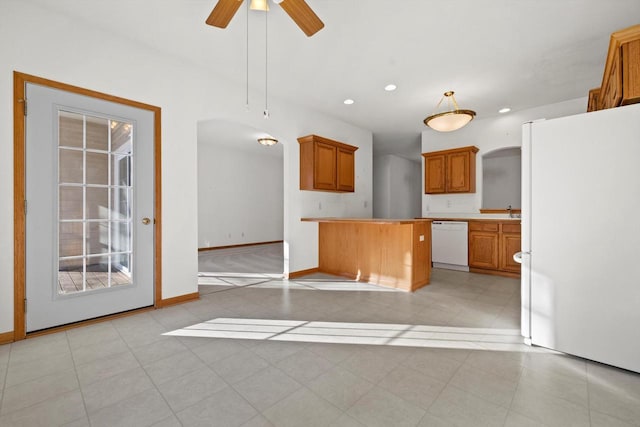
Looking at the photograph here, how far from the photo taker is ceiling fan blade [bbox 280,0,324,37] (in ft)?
6.51

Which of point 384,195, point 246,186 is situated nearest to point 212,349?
point 246,186

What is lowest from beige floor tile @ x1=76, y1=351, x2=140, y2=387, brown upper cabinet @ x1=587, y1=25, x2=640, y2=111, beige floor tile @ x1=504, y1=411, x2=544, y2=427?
beige floor tile @ x1=76, y1=351, x2=140, y2=387

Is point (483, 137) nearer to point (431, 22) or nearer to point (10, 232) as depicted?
point (431, 22)

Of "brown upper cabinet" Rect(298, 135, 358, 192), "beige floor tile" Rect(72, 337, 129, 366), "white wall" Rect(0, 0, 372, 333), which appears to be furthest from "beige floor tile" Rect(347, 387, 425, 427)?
"brown upper cabinet" Rect(298, 135, 358, 192)

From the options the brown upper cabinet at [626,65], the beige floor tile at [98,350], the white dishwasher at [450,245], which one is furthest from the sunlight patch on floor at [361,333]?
the white dishwasher at [450,245]

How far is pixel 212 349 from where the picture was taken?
2.20m

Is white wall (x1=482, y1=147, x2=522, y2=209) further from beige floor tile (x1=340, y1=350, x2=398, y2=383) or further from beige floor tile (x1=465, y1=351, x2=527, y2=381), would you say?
beige floor tile (x1=340, y1=350, x2=398, y2=383)

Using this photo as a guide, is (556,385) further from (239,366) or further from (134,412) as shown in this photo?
(134,412)

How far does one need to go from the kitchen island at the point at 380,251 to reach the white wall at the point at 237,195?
3.93 meters

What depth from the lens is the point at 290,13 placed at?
207 centimetres

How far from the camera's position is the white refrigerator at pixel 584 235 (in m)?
1.85

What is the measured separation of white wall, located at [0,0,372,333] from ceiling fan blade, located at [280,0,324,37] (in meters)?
1.87

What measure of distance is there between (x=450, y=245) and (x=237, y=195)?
578 centimetres

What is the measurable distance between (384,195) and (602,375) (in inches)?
309
